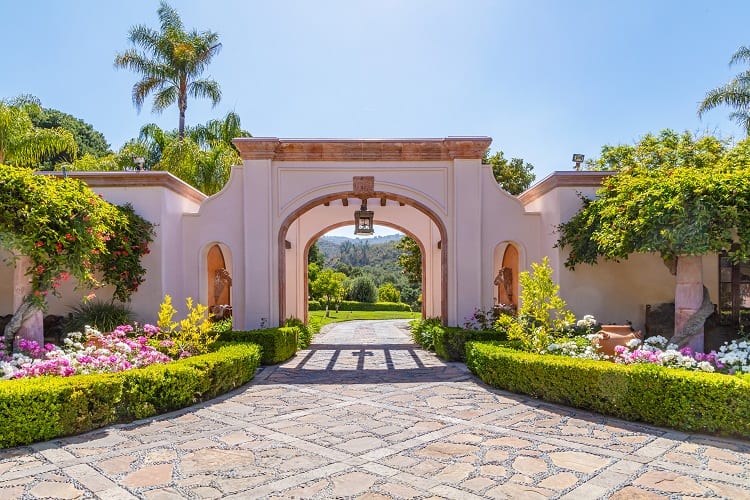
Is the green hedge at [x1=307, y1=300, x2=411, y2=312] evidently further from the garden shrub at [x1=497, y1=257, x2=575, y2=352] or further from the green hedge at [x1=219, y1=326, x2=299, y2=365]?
the garden shrub at [x1=497, y1=257, x2=575, y2=352]

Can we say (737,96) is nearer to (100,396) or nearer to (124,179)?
(124,179)

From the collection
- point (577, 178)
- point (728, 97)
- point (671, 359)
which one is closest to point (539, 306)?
point (671, 359)

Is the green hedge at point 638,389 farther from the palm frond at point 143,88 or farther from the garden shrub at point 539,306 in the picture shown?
the palm frond at point 143,88

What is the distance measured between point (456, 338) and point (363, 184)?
3.88m

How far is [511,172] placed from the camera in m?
19.7

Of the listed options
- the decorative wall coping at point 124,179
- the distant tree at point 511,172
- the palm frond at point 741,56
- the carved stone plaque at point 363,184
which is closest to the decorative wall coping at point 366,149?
the carved stone plaque at point 363,184

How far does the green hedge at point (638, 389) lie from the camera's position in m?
4.89

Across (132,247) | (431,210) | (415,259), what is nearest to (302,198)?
(431,210)

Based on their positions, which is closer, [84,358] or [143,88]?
[84,358]

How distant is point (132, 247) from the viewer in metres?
9.95

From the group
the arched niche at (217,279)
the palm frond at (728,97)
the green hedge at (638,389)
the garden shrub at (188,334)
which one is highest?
the palm frond at (728,97)

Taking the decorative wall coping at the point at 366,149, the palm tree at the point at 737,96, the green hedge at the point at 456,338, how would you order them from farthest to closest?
the palm tree at the point at 737,96, the decorative wall coping at the point at 366,149, the green hedge at the point at 456,338

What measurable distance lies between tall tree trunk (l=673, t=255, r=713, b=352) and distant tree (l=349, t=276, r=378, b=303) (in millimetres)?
27300

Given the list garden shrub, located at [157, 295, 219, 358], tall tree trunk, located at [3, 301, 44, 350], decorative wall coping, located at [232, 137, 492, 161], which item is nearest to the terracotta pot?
decorative wall coping, located at [232, 137, 492, 161]
